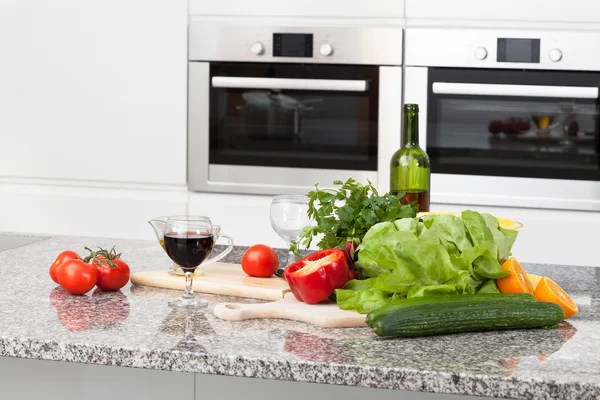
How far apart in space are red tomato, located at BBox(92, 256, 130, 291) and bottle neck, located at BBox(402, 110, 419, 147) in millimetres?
657

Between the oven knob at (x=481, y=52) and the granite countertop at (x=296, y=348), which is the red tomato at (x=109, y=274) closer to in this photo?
the granite countertop at (x=296, y=348)

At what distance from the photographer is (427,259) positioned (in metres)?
1.33

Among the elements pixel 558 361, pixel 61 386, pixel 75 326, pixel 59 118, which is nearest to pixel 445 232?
pixel 558 361

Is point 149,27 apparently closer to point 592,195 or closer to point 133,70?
point 133,70

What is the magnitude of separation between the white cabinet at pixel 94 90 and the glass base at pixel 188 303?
66.9 inches

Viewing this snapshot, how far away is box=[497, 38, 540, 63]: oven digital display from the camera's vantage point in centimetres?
290

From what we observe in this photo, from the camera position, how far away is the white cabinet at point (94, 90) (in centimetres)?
311

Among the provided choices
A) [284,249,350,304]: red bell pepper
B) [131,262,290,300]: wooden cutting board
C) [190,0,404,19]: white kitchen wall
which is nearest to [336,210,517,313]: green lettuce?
[284,249,350,304]: red bell pepper

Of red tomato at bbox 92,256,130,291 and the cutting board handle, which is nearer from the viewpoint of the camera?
the cutting board handle

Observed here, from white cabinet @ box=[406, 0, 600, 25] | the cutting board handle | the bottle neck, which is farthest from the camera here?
white cabinet @ box=[406, 0, 600, 25]

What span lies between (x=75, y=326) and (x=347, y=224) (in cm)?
48

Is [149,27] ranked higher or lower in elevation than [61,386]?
higher

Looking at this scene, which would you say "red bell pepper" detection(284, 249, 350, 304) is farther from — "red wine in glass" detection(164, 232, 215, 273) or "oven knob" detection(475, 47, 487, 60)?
"oven knob" detection(475, 47, 487, 60)

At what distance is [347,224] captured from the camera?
151cm
